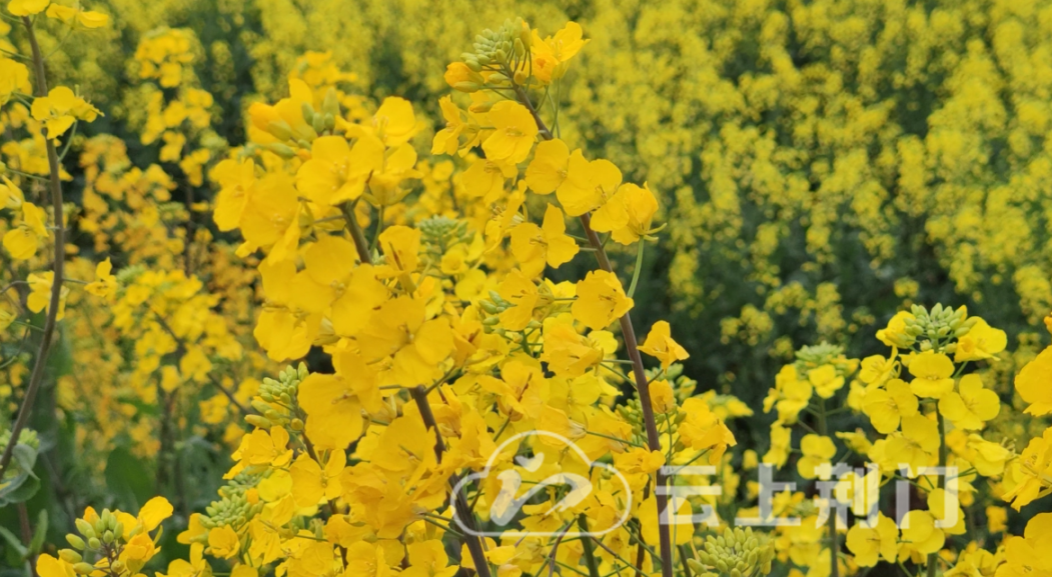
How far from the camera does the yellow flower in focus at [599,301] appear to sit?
3.84ft

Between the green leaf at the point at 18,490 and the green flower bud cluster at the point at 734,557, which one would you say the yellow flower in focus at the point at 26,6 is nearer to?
the green leaf at the point at 18,490

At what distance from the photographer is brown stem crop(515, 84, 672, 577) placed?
1.23 m

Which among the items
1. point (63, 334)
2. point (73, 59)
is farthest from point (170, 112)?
point (73, 59)

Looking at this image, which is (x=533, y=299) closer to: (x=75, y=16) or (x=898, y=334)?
(x=898, y=334)

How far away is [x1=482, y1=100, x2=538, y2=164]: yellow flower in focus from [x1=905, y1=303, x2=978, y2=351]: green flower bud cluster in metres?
0.85

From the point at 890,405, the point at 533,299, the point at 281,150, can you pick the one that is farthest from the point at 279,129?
the point at 890,405

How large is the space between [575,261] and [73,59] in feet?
17.3

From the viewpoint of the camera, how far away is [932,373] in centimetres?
154

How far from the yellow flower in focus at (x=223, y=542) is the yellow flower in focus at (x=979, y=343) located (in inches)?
51.1

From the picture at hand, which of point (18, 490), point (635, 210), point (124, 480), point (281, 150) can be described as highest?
point (281, 150)

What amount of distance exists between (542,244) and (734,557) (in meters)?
0.56

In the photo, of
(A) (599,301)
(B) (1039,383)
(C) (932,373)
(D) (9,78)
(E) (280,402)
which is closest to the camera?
(B) (1039,383)

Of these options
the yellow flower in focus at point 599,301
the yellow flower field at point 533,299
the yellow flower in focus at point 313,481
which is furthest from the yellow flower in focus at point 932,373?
the yellow flower in focus at point 313,481

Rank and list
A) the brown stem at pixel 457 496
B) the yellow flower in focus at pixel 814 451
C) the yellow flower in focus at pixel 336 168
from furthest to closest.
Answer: the yellow flower in focus at pixel 814 451, the brown stem at pixel 457 496, the yellow flower in focus at pixel 336 168
